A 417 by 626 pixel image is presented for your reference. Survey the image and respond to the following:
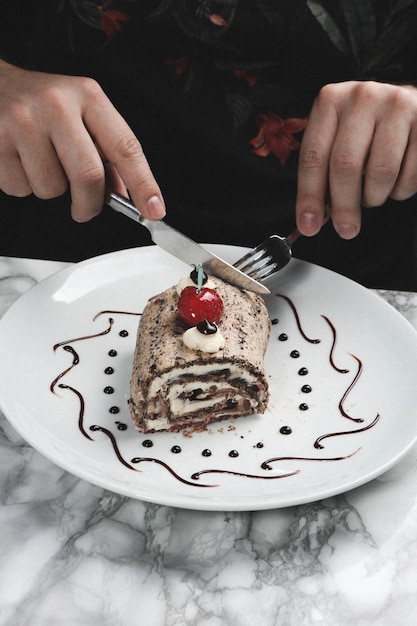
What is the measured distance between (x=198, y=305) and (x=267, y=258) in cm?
37

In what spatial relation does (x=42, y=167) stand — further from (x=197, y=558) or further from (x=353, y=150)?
(x=197, y=558)

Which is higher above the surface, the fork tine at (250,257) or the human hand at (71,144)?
the human hand at (71,144)

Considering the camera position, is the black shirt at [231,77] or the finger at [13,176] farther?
the black shirt at [231,77]

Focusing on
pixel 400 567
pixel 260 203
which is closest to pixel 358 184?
pixel 260 203

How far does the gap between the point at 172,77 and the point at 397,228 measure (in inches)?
33.6

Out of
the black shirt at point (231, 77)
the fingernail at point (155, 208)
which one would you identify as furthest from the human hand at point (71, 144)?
the black shirt at point (231, 77)

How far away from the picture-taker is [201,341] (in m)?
1.54

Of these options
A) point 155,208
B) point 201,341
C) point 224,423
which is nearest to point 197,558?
point 224,423

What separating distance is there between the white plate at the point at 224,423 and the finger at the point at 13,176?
249 mm

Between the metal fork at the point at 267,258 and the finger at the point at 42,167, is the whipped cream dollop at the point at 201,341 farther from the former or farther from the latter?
the finger at the point at 42,167

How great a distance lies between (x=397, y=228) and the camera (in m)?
2.32

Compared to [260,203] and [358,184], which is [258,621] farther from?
[260,203]

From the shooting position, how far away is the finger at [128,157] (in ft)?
5.24

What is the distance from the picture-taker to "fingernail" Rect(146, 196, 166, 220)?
1.60m
